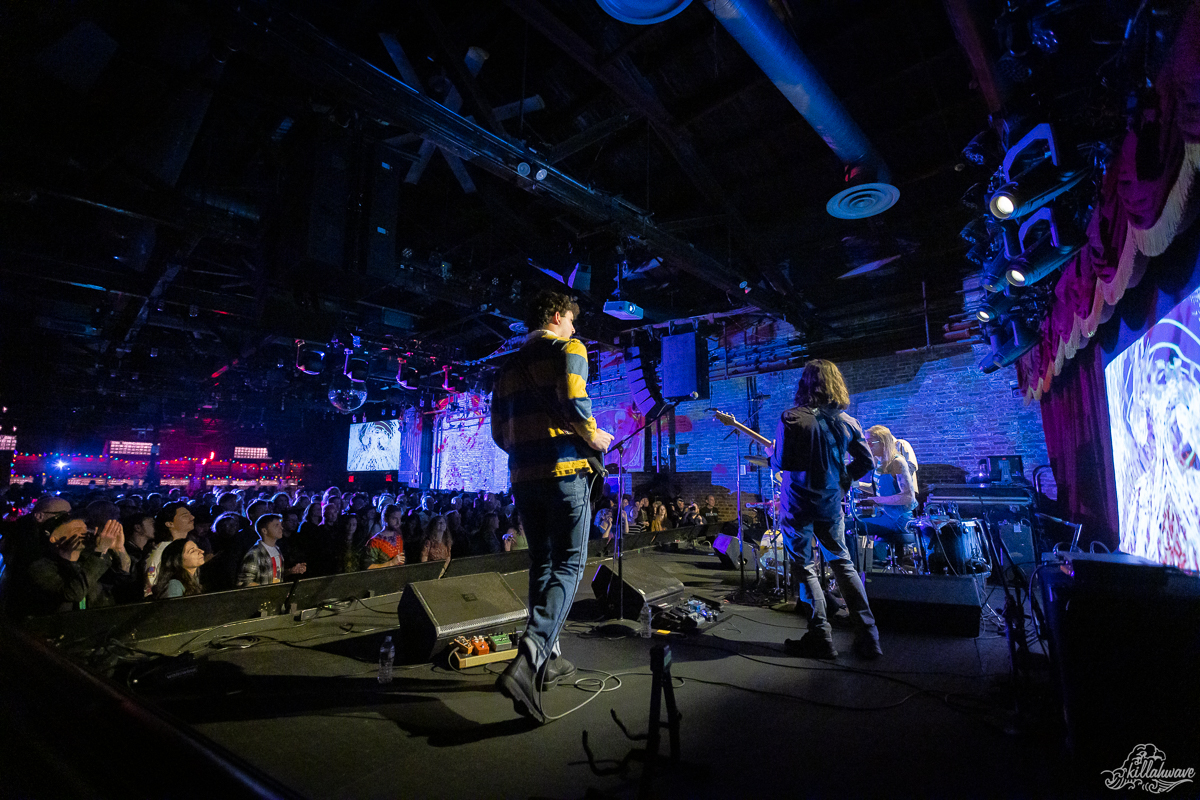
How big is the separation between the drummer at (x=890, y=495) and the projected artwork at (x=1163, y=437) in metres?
1.54

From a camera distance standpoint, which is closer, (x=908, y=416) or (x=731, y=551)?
(x=731, y=551)

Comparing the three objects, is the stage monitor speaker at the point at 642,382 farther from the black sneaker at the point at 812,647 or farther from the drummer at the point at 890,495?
the black sneaker at the point at 812,647

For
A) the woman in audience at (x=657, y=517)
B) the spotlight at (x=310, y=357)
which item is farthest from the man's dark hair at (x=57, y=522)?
the woman in audience at (x=657, y=517)

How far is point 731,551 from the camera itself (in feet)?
21.9

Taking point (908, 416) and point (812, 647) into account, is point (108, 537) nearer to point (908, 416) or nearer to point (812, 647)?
point (812, 647)

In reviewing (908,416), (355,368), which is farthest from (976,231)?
(355,368)

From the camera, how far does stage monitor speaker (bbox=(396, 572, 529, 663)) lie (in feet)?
9.56

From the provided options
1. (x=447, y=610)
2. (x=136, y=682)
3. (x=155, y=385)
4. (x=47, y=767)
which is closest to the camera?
(x=47, y=767)

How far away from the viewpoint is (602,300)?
8.18 metres

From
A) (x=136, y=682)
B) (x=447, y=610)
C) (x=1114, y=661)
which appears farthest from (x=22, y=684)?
(x=1114, y=661)

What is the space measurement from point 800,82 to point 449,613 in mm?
4740

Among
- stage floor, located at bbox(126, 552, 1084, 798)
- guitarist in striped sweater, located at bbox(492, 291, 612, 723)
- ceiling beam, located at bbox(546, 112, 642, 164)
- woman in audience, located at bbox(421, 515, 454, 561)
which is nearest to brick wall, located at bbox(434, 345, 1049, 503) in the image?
stage floor, located at bbox(126, 552, 1084, 798)

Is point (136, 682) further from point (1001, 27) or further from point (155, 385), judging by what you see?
point (155, 385)

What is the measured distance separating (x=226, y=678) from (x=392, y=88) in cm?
402
